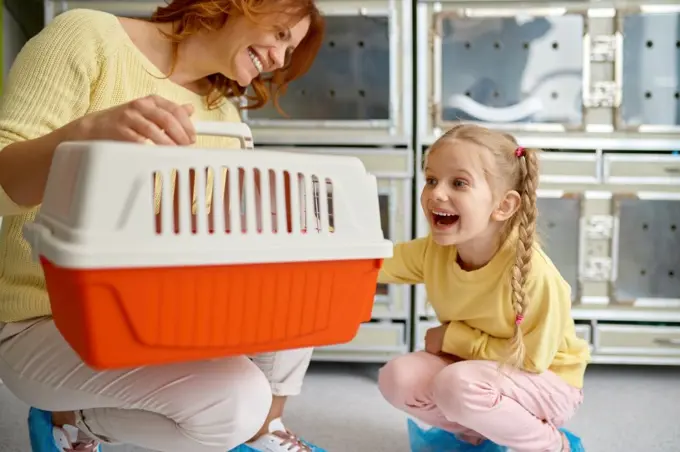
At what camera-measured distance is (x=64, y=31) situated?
86 centimetres

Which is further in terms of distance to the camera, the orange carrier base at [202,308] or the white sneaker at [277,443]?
the white sneaker at [277,443]

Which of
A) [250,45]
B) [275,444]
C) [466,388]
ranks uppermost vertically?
[250,45]

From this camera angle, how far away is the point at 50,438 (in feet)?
2.90

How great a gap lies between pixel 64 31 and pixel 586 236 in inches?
50.4

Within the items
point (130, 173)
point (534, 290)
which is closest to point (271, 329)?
point (130, 173)

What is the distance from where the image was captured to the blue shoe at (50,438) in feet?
2.89

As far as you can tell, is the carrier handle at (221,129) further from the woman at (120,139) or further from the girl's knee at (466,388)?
the girl's knee at (466,388)

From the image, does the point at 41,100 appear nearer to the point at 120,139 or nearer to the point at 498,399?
the point at 120,139

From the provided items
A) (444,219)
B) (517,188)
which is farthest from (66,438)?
(517,188)

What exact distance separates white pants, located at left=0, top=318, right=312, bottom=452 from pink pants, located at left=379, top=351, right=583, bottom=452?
32cm

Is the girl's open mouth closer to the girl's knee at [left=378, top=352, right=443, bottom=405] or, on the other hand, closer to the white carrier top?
the girl's knee at [left=378, top=352, right=443, bottom=405]

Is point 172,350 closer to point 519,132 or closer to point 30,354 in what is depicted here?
point 30,354

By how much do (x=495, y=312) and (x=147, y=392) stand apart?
0.53 m


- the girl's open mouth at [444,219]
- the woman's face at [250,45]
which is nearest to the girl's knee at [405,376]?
the girl's open mouth at [444,219]
